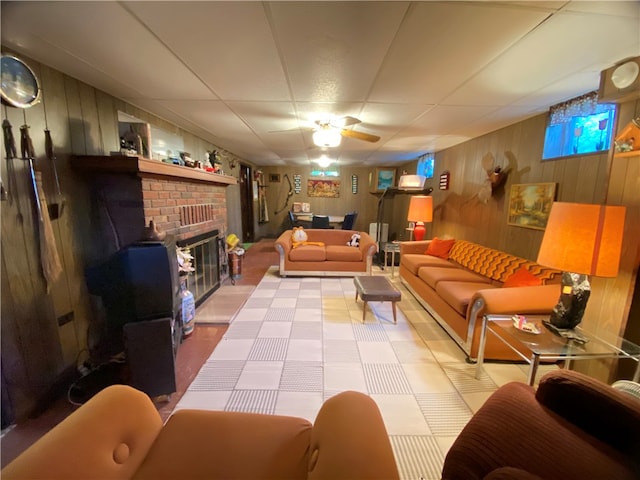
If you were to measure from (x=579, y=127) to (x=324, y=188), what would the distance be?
20.1 feet

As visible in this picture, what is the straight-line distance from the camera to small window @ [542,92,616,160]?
6.41ft

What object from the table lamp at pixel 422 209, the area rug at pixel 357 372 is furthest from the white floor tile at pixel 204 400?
the table lamp at pixel 422 209

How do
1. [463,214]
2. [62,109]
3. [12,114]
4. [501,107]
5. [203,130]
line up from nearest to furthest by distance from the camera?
[12,114] < [62,109] < [501,107] < [203,130] < [463,214]

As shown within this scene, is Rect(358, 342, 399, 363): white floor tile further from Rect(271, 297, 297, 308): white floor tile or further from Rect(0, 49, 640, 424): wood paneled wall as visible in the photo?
Rect(0, 49, 640, 424): wood paneled wall

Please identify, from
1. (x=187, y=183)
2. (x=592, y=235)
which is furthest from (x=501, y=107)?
(x=187, y=183)

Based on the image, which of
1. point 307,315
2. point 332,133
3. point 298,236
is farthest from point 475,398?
point 298,236

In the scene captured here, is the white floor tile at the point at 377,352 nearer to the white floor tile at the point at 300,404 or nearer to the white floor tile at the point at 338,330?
the white floor tile at the point at 338,330

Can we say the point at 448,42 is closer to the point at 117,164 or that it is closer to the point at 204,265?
the point at 117,164

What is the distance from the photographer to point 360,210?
315 inches

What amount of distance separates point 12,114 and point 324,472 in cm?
235

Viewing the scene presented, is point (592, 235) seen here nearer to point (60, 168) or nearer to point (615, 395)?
point (615, 395)

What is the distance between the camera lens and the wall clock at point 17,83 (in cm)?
139

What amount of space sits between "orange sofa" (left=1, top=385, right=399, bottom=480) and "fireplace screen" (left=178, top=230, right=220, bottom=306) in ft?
6.56

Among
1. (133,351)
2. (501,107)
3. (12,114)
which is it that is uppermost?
(501,107)
